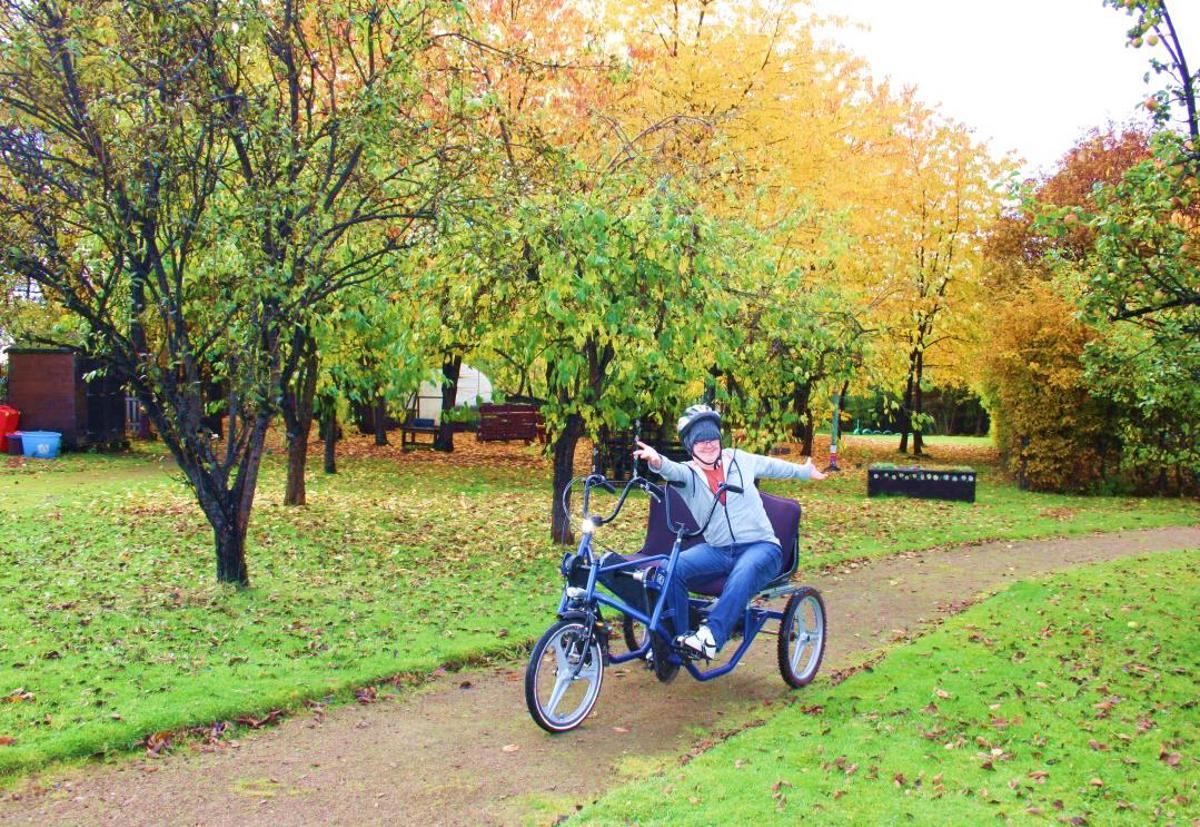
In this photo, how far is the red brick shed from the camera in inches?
878

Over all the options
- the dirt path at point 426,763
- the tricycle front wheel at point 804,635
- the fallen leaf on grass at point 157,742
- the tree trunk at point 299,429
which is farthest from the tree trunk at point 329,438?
the fallen leaf on grass at point 157,742

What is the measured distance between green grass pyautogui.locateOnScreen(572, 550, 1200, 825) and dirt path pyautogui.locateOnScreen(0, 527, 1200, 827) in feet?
1.32

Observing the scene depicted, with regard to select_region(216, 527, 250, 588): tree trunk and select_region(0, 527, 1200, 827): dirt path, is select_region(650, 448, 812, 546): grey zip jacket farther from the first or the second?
select_region(216, 527, 250, 588): tree trunk

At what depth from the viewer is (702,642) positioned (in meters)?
5.99

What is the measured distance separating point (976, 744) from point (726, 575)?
175 cm

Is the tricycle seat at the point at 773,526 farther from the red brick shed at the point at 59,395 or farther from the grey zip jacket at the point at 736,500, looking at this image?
the red brick shed at the point at 59,395

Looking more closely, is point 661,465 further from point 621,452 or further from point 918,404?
point 918,404

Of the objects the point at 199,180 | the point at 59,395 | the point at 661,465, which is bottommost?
the point at 661,465

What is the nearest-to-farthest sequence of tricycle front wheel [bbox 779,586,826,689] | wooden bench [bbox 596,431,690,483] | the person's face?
1. the person's face
2. tricycle front wheel [bbox 779,586,826,689]
3. wooden bench [bbox 596,431,690,483]

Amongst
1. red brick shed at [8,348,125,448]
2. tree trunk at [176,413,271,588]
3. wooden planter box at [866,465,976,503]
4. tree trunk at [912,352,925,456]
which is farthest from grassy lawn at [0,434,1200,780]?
tree trunk at [912,352,925,456]

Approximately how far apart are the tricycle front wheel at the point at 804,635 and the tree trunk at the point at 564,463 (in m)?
4.87

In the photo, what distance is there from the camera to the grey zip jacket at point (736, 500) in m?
6.50

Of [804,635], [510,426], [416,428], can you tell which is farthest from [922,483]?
[416,428]

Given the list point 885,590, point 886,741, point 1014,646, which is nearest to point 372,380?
point 885,590
